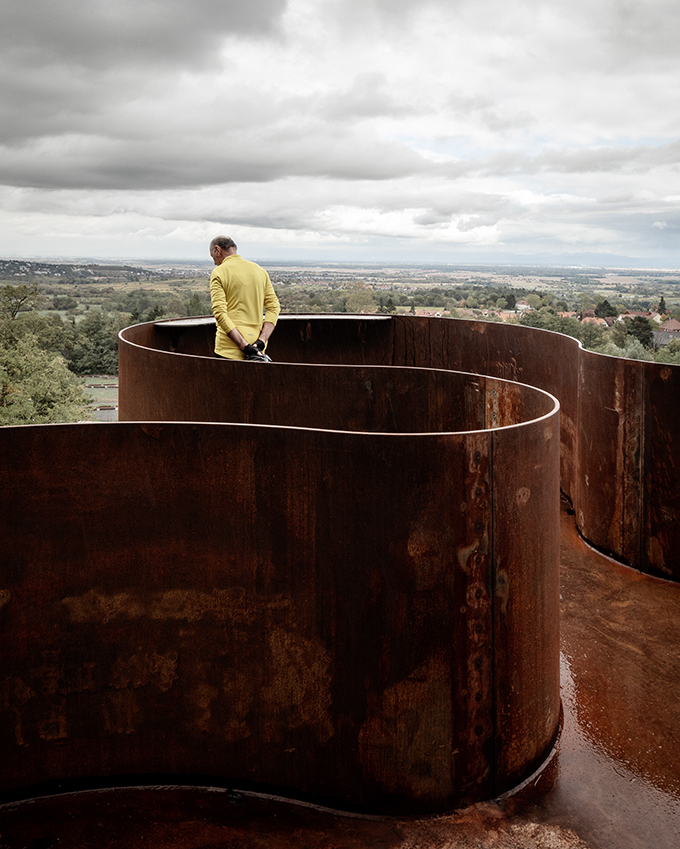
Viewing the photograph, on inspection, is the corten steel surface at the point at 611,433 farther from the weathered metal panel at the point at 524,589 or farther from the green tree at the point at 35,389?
the green tree at the point at 35,389

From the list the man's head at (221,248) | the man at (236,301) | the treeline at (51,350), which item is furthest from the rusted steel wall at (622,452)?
the treeline at (51,350)

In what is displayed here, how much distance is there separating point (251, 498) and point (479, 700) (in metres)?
1.40

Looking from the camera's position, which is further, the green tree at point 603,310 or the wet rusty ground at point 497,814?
the green tree at point 603,310

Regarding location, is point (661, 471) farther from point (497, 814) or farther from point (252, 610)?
point (252, 610)

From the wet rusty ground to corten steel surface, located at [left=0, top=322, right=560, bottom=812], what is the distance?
112mm

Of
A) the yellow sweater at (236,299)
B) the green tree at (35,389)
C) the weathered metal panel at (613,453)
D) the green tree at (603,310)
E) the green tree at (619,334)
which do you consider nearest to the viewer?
the weathered metal panel at (613,453)

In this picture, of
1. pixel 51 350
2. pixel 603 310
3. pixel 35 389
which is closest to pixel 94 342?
pixel 51 350

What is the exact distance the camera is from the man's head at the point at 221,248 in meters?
6.26

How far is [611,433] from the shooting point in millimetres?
5852

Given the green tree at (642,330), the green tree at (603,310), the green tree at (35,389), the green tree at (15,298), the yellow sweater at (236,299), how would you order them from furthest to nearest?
the green tree at (603,310), the green tree at (642,330), the green tree at (15,298), the green tree at (35,389), the yellow sweater at (236,299)

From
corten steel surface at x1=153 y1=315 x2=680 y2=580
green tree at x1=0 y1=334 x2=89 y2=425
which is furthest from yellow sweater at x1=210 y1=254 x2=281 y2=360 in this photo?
green tree at x1=0 y1=334 x2=89 y2=425

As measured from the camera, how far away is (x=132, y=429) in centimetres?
317

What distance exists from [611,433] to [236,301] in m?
3.51

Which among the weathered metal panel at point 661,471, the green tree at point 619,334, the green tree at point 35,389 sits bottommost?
the green tree at point 35,389
